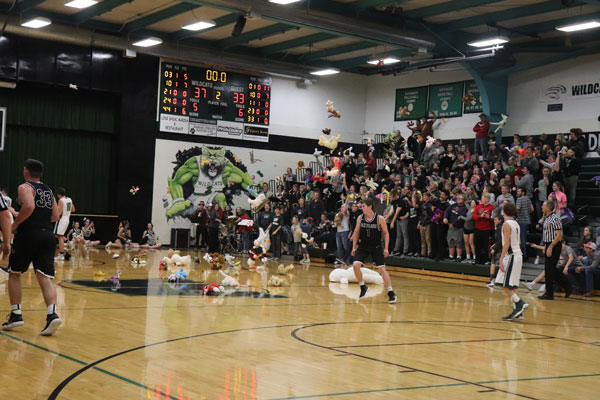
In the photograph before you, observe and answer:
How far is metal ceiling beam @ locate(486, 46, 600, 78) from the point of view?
78.5 feet

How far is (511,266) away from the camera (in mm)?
11156

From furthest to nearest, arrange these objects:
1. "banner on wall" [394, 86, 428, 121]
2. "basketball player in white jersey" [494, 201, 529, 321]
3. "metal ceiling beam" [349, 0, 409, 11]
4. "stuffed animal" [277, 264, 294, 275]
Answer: "banner on wall" [394, 86, 428, 121] < "metal ceiling beam" [349, 0, 409, 11] < "stuffed animal" [277, 264, 294, 275] < "basketball player in white jersey" [494, 201, 529, 321]

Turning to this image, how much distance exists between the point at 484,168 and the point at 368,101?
41.9 ft

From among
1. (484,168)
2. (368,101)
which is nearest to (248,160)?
(368,101)

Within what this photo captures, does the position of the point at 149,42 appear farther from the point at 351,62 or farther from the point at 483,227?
the point at 483,227

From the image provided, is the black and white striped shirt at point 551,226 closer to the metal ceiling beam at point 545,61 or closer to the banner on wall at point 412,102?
the metal ceiling beam at point 545,61

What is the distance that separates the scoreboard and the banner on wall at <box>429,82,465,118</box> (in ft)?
22.8


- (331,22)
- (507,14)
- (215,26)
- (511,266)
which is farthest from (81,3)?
(511,266)

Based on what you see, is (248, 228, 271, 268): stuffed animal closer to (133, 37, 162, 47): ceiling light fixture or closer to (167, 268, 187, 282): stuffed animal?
(167, 268, 187, 282): stuffed animal

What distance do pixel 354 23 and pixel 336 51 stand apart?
20.7 ft

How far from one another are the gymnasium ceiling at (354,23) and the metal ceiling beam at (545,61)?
7 cm

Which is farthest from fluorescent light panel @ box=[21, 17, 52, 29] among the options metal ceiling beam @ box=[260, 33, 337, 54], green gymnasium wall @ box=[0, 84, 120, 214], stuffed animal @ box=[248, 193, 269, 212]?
stuffed animal @ box=[248, 193, 269, 212]

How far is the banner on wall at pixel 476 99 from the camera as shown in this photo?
28.1m

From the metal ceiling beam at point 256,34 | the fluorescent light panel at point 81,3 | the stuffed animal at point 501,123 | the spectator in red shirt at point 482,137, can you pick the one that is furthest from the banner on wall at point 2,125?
the stuffed animal at point 501,123
